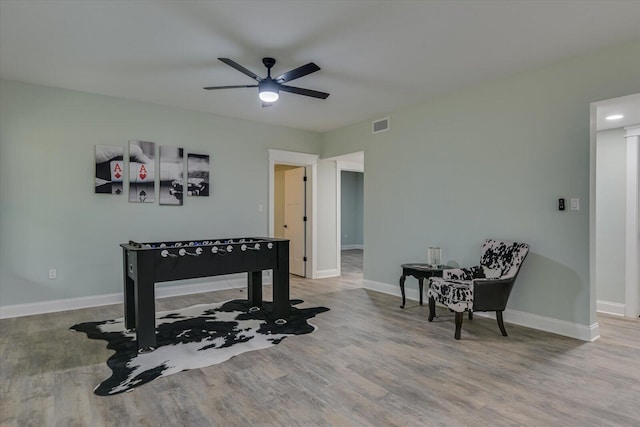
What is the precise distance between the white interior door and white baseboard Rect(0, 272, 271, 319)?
1401 mm

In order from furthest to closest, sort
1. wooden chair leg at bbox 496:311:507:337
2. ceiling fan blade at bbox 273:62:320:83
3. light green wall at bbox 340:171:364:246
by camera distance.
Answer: light green wall at bbox 340:171:364:246
wooden chair leg at bbox 496:311:507:337
ceiling fan blade at bbox 273:62:320:83

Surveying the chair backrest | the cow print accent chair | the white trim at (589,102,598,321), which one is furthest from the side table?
the white trim at (589,102,598,321)

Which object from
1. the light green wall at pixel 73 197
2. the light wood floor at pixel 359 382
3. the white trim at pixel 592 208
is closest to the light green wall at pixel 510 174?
the white trim at pixel 592 208

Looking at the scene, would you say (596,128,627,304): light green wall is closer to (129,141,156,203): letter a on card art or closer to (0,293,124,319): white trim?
(129,141,156,203): letter a on card art

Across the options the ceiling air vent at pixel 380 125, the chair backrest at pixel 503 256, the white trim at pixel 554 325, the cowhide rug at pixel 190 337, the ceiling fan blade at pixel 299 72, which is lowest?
the cowhide rug at pixel 190 337

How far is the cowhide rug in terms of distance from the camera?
2.67 metres

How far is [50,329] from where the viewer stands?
3.63 metres

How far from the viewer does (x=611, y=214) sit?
423 centimetres

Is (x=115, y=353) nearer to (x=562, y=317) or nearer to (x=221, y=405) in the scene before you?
(x=221, y=405)

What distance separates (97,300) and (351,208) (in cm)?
881

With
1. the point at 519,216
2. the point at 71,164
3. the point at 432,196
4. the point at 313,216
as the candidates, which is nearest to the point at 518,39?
the point at 519,216

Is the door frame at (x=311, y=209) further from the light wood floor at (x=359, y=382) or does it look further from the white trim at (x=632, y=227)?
the white trim at (x=632, y=227)

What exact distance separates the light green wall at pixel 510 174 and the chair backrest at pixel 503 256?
0.20m

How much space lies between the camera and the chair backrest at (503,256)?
11.5 feet
